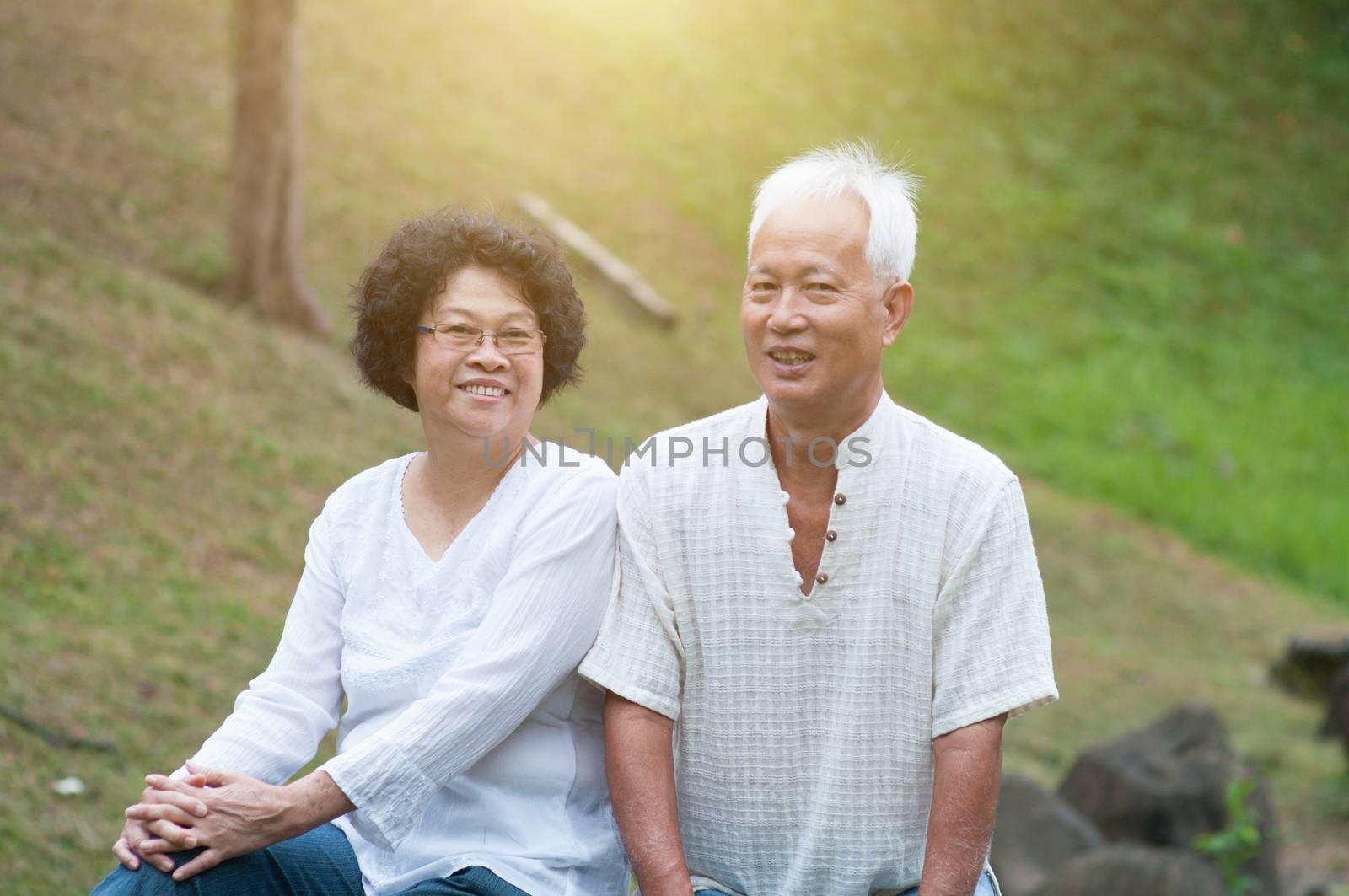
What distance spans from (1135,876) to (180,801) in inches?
Result: 104

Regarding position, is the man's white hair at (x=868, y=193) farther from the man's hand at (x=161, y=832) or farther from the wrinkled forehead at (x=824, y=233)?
the man's hand at (x=161, y=832)

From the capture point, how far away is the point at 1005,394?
1152 centimetres

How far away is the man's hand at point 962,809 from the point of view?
243cm

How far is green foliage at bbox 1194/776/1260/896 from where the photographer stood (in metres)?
4.88

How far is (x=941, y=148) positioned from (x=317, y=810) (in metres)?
12.8

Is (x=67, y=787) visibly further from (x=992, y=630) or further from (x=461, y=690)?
(x=992, y=630)

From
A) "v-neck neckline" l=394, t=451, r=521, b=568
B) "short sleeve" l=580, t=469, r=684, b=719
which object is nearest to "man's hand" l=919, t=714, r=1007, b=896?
"short sleeve" l=580, t=469, r=684, b=719

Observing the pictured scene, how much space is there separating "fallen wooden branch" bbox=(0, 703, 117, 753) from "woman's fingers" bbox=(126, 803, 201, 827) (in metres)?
2.27

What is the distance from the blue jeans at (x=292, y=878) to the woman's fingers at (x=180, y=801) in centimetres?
7

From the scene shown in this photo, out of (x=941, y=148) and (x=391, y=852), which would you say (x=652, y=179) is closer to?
(x=941, y=148)

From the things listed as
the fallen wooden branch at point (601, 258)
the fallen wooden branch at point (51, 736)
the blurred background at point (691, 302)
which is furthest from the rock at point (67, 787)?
the fallen wooden branch at point (601, 258)

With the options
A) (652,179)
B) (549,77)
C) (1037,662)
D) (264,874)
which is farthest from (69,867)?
(549,77)

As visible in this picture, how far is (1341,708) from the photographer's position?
684 centimetres

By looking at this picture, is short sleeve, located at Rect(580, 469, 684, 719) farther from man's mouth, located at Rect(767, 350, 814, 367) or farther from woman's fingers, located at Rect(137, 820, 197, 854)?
woman's fingers, located at Rect(137, 820, 197, 854)
